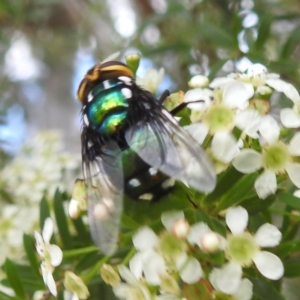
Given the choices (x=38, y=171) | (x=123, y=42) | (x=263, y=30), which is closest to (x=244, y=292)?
(x=263, y=30)

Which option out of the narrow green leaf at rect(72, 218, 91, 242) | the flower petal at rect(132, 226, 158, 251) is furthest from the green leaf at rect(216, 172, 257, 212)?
the narrow green leaf at rect(72, 218, 91, 242)

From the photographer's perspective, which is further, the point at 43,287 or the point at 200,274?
the point at 43,287

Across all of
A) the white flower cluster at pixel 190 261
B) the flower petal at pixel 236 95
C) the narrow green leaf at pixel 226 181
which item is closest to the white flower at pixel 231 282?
the white flower cluster at pixel 190 261

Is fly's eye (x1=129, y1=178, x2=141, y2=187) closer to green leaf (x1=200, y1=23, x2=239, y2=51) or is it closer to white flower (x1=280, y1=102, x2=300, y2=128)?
white flower (x1=280, y1=102, x2=300, y2=128)

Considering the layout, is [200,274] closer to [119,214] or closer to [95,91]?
[119,214]

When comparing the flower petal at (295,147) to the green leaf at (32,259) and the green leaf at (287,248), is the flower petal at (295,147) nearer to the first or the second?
the green leaf at (287,248)

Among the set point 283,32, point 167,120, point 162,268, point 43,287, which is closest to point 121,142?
point 167,120

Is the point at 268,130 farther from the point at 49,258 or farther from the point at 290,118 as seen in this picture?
the point at 49,258
